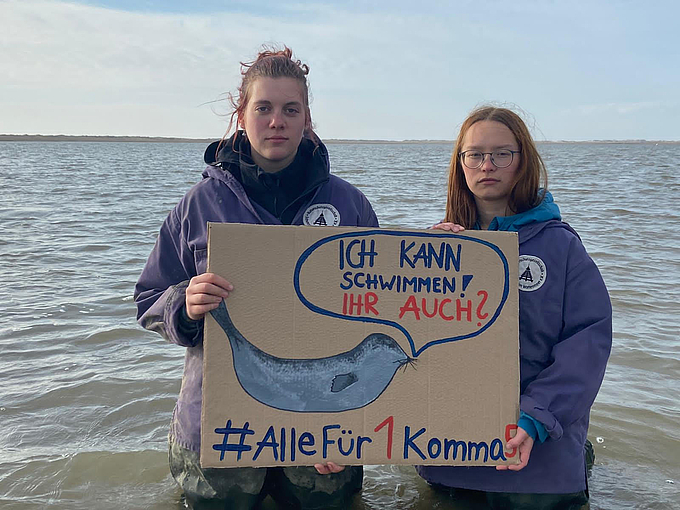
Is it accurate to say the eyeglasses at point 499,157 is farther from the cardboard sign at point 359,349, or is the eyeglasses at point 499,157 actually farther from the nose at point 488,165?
the cardboard sign at point 359,349

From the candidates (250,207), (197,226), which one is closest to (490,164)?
(250,207)

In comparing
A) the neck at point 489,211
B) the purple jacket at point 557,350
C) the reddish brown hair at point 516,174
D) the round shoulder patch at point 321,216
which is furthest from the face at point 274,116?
the purple jacket at point 557,350

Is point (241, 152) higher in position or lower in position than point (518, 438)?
higher

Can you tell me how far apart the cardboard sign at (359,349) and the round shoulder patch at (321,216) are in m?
0.38

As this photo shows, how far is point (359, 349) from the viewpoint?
231 cm

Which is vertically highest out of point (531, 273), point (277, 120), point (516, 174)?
point (277, 120)

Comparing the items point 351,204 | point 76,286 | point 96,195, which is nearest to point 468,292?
point 351,204

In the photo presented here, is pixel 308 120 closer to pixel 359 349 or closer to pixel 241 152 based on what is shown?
pixel 241 152

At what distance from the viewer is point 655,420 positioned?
409 cm

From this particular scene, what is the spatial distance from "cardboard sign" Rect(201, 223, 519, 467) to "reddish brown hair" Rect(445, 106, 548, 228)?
1.17ft

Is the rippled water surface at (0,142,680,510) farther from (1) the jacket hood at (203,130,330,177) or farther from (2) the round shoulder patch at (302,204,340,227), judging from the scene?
(1) the jacket hood at (203,130,330,177)

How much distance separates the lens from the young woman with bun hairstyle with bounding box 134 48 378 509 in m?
2.58

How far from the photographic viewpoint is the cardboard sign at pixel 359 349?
229cm

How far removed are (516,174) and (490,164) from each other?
0.42ft
